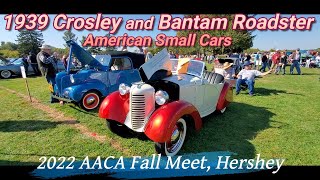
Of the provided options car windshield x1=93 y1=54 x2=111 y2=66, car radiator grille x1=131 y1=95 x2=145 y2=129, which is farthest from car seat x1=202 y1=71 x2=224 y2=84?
car windshield x1=93 y1=54 x2=111 y2=66

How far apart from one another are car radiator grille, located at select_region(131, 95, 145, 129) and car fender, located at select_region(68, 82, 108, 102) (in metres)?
2.86

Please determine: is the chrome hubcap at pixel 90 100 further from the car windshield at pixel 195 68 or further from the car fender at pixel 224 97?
the car fender at pixel 224 97

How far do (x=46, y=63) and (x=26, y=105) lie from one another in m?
1.52

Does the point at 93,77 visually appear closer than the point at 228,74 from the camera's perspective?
Yes

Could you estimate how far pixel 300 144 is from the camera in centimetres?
414

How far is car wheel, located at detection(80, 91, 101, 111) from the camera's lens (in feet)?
20.7

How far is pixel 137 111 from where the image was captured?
388cm

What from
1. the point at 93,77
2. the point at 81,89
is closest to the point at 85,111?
the point at 81,89

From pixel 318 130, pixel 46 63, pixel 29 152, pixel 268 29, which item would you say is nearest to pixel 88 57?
pixel 46 63

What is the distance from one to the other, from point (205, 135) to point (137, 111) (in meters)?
1.60

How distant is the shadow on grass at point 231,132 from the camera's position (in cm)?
400

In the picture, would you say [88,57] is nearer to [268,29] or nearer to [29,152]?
[29,152]

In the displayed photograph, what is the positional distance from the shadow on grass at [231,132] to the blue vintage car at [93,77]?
10.4 feet

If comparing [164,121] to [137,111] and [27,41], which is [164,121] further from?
[27,41]
